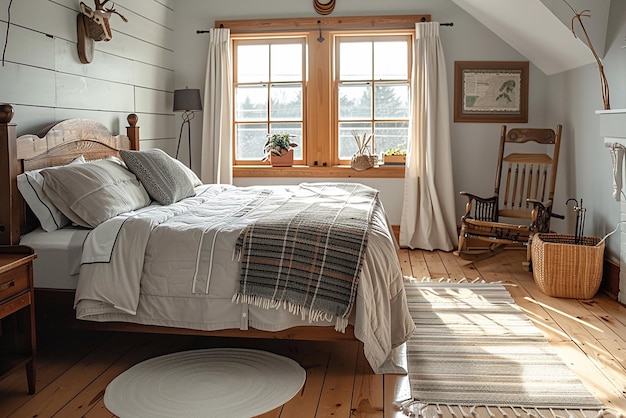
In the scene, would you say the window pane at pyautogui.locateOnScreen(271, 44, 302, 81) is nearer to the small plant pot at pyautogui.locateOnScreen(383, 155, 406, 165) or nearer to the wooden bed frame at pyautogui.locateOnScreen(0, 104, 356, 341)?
the small plant pot at pyautogui.locateOnScreen(383, 155, 406, 165)

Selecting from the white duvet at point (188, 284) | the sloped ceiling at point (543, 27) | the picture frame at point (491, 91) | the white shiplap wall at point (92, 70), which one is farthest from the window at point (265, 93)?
the white duvet at point (188, 284)

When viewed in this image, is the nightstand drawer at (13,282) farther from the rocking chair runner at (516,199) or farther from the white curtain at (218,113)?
the rocking chair runner at (516,199)

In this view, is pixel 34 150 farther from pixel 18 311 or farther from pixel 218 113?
pixel 218 113

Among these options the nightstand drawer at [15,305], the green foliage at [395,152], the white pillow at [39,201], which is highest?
the green foliage at [395,152]

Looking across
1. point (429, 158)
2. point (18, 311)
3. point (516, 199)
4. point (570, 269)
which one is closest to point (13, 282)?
point (18, 311)

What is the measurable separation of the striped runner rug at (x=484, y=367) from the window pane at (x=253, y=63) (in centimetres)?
291

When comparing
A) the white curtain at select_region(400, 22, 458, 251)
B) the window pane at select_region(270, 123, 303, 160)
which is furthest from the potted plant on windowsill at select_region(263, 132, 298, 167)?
the white curtain at select_region(400, 22, 458, 251)

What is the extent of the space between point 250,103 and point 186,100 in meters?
0.71

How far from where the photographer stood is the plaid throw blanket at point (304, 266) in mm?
2816

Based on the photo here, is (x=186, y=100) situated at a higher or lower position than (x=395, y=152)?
higher

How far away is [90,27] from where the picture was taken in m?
4.28

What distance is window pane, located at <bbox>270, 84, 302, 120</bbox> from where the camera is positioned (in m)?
6.10

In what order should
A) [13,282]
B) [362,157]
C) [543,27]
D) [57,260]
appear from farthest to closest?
[362,157] → [543,27] → [57,260] → [13,282]

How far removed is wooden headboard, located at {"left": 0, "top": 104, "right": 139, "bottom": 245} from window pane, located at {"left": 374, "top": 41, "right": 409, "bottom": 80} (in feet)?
7.82
